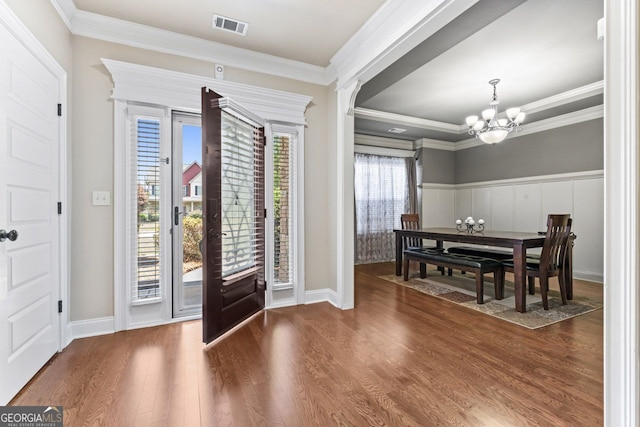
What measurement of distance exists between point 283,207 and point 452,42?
2.29m

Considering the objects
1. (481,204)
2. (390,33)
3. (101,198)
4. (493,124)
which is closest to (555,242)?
(493,124)

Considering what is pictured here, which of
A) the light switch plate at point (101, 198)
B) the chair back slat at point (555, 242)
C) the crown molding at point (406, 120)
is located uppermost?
the crown molding at point (406, 120)

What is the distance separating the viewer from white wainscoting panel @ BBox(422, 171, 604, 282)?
4547 mm

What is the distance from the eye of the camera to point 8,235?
5.33ft

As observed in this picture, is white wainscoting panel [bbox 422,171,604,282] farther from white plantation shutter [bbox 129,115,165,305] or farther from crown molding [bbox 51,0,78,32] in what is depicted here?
crown molding [bbox 51,0,78,32]

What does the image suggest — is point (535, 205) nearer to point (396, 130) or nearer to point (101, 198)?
point (396, 130)

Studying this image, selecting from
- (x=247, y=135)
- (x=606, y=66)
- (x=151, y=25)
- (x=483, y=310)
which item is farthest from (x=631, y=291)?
(x=151, y=25)

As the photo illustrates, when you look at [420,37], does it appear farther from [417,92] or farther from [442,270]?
[442,270]

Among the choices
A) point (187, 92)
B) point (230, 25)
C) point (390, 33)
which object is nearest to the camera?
point (390, 33)

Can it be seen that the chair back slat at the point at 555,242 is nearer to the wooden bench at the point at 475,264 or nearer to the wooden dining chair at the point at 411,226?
the wooden bench at the point at 475,264

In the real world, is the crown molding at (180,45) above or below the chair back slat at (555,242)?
above

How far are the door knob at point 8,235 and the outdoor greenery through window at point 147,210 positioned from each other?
1.01 meters

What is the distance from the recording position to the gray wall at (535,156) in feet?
15.1

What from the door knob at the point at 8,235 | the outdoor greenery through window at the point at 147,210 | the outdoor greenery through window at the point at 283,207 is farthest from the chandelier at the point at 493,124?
the door knob at the point at 8,235
